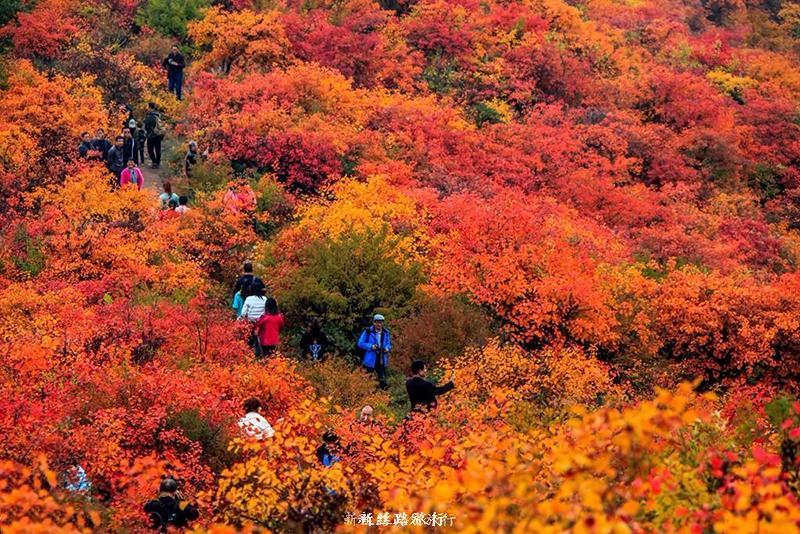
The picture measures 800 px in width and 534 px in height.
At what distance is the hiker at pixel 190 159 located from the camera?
89.9 ft

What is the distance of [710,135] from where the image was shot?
39812mm

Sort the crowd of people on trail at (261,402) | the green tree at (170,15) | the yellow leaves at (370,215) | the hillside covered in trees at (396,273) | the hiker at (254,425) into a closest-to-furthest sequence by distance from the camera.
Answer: the hillside covered in trees at (396,273) < the crowd of people on trail at (261,402) < the hiker at (254,425) < the yellow leaves at (370,215) < the green tree at (170,15)

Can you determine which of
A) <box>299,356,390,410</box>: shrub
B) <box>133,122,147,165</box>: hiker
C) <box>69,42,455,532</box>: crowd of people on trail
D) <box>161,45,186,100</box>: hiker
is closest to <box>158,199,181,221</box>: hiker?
<box>69,42,455,532</box>: crowd of people on trail

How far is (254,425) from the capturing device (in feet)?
43.6

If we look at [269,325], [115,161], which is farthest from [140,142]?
[269,325]

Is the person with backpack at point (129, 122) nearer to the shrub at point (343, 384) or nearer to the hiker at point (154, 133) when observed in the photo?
the hiker at point (154, 133)

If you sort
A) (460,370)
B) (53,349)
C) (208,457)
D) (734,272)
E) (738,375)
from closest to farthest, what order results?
(208,457) < (53,349) < (460,370) < (738,375) < (734,272)

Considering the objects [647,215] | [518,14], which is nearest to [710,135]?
[647,215]

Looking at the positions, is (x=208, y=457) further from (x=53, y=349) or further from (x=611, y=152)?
(x=611, y=152)

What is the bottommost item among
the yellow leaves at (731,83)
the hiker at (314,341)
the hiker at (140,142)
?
the yellow leaves at (731,83)

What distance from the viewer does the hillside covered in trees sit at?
34.5 ft

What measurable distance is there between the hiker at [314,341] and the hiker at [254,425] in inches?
197

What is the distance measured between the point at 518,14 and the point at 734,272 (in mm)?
24584

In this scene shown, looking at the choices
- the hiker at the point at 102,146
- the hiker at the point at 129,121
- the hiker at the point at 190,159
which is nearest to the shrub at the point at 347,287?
the hiker at the point at 190,159
